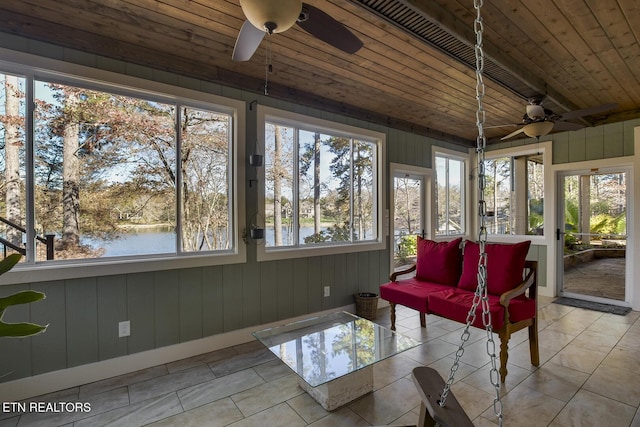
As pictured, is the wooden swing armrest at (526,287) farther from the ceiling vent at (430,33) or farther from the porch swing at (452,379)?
the ceiling vent at (430,33)

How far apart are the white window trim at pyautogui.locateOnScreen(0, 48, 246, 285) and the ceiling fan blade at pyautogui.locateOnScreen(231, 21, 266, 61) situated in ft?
3.47

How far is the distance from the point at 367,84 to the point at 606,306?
4.39 metres

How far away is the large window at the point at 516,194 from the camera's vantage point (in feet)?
16.7

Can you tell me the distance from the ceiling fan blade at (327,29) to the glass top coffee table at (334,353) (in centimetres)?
201

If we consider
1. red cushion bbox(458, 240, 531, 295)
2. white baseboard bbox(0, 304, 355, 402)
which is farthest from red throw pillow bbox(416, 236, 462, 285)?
white baseboard bbox(0, 304, 355, 402)

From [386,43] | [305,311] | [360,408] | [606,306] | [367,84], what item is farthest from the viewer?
[606,306]

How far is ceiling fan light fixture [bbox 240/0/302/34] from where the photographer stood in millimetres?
1490

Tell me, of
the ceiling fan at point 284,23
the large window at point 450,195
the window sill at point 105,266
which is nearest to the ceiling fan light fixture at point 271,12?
the ceiling fan at point 284,23

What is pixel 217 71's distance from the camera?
2945mm

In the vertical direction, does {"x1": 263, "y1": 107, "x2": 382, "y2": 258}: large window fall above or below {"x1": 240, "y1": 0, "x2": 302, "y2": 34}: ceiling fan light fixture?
below

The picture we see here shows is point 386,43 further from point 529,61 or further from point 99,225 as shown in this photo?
point 99,225

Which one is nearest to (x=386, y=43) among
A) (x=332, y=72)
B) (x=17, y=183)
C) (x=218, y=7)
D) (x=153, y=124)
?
(x=332, y=72)

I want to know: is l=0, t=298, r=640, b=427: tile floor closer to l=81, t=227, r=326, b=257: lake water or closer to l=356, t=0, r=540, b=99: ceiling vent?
l=81, t=227, r=326, b=257: lake water

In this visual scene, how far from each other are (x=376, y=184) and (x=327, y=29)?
276 cm
